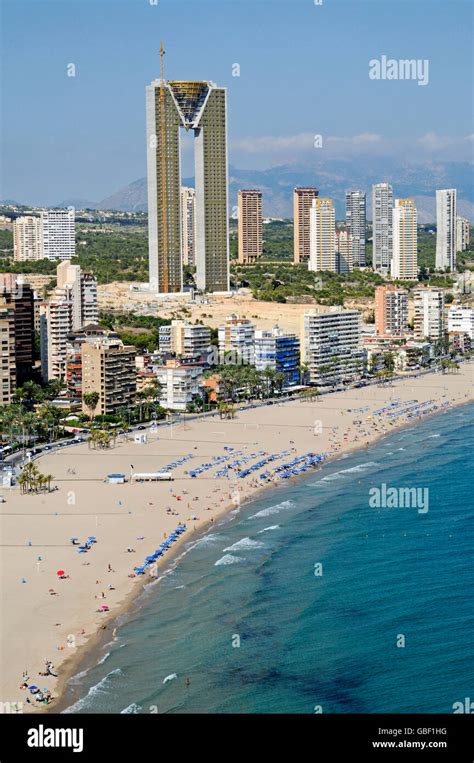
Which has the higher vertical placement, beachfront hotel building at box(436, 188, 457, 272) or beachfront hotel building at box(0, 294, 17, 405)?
beachfront hotel building at box(436, 188, 457, 272)

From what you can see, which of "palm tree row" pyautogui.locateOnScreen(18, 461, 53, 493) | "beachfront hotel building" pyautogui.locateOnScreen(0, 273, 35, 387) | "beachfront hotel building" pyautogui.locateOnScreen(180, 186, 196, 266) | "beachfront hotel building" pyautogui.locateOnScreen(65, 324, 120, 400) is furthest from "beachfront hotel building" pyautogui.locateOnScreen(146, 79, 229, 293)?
"palm tree row" pyautogui.locateOnScreen(18, 461, 53, 493)

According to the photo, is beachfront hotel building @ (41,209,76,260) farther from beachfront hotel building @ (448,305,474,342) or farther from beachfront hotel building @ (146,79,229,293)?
beachfront hotel building @ (448,305,474,342)

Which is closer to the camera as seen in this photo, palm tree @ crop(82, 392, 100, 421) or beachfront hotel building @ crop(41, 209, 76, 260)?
palm tree @ crop(82, 392, 100, 421)

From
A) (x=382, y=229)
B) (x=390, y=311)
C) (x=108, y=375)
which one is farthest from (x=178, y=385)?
(x=382, y=229)

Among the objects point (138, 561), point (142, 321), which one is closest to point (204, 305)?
point (142, 321)
